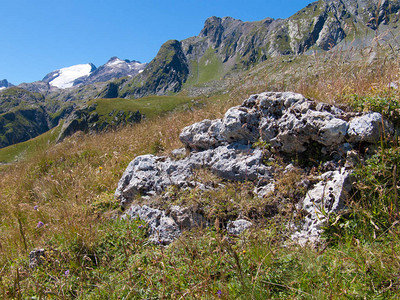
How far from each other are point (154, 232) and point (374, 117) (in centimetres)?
405

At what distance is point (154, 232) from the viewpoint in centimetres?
393

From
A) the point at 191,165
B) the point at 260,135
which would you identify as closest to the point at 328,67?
the point at 260,135

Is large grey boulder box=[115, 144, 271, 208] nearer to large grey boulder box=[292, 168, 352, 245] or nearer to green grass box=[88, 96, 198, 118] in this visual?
large grey boulder box=[292, 168, 352, 245]

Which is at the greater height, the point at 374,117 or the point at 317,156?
the point at 374,117

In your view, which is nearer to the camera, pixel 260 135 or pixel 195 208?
pixel 195 208

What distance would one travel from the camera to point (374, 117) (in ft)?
11.5

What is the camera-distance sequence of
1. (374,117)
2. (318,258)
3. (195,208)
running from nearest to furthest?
(318,258)
(374,117)
(195,208)

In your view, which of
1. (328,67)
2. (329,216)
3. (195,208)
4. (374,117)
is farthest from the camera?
(328,67)

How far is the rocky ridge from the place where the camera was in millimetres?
3369

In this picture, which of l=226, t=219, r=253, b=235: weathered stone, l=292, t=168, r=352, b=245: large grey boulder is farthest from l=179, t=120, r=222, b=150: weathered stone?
l=292, t=168, r=352, b=245: large grey boulder

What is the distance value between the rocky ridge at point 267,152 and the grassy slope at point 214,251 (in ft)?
0.86

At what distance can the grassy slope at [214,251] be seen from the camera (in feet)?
7.04

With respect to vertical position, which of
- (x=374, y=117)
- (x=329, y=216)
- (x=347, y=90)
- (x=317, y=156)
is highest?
(x=347, y=90)

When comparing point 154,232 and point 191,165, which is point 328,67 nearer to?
point 191,165
